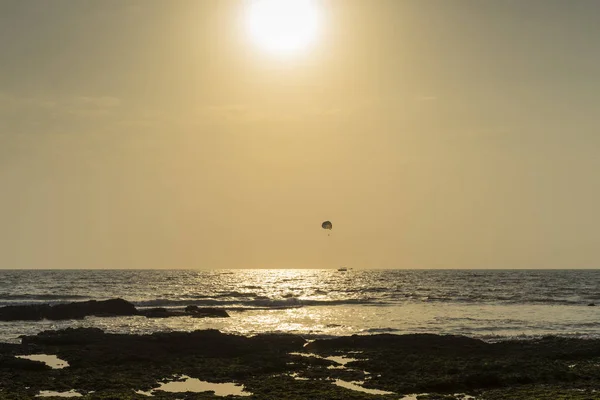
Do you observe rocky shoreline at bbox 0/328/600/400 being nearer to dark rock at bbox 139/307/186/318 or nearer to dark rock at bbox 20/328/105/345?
dark rock at bbox 20/328/105/345

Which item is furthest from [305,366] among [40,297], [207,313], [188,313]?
[40,297]

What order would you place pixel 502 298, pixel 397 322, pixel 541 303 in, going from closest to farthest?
pixel 397 322, pixel 541 303, pixel 502 298

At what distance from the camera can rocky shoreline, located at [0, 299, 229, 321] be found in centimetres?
5844

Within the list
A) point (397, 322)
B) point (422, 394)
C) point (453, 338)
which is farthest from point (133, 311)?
point (422, 394)

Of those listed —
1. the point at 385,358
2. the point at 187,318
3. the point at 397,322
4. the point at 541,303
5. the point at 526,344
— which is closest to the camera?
the point at 385,358

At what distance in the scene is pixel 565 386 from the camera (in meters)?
27.2

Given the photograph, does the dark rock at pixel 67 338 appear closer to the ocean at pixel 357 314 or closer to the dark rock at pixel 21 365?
the ocean at pixel 357 314

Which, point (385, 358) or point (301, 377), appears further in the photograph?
point (385, 358)

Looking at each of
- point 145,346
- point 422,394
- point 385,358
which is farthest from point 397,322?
point 422,394

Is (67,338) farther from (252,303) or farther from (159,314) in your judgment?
(252,303)

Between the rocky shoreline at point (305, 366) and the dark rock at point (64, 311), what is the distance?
1926 centimetres

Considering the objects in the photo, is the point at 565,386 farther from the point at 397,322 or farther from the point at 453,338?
the point at 397,322

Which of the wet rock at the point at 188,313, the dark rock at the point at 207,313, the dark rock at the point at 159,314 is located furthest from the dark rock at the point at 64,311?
the dark rock at the point at 207,313

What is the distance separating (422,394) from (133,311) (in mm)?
43068
